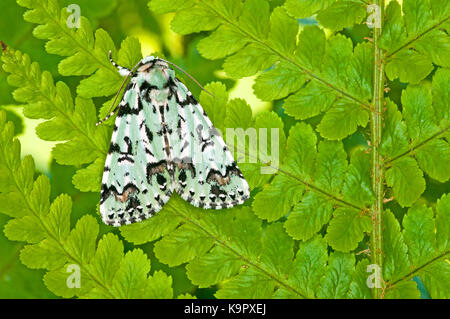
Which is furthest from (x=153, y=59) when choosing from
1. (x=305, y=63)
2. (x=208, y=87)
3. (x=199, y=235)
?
(x=199, y=235)

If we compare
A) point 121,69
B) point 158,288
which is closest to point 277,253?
point 158,288

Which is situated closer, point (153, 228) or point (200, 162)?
point (153, 228)

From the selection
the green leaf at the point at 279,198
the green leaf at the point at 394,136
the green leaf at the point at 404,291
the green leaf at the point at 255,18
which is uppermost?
the green leaf at the point at 255,18

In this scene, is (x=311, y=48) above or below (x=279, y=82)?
above

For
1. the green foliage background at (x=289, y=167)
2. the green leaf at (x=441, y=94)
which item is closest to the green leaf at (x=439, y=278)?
the green foliage background at (x=289, y=167)

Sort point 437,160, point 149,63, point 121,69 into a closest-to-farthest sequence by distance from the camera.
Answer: point 437,160, point 121,69, point 149,63

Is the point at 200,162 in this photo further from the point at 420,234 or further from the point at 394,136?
the point at 420,234

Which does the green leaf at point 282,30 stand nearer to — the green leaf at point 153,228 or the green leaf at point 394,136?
the green leaf at point 394,136

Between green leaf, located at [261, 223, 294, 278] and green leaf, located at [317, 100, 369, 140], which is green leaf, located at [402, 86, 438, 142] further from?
green leaf, located at [261, 223, 294, 278]
